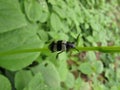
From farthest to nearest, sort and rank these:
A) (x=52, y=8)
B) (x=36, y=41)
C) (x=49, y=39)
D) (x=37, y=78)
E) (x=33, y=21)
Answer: (x=52, y=8) < (x=49, y=39) < (x=33, y=21) < (x=36, y=41) < (x=37, y=78)

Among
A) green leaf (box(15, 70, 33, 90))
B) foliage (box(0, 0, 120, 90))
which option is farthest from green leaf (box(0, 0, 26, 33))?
green leaf (box(15, 70, 33, 90))

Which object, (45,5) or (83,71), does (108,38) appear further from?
(45,5)

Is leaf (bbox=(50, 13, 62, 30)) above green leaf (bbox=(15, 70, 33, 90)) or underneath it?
above

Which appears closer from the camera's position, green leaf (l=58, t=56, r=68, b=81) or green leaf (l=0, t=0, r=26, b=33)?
green leaf (l=0, t=0, r=26, b=33)

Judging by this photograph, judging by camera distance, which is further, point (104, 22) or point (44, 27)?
point (104, 22)

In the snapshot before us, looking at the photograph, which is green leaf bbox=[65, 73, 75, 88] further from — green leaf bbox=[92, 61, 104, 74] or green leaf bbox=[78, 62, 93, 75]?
green leaf bbox=[92, 61, 104, 74]

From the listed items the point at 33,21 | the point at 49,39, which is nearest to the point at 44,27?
the point at 49,39

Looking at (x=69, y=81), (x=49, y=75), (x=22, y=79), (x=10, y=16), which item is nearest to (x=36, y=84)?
(x=22, y=79)
